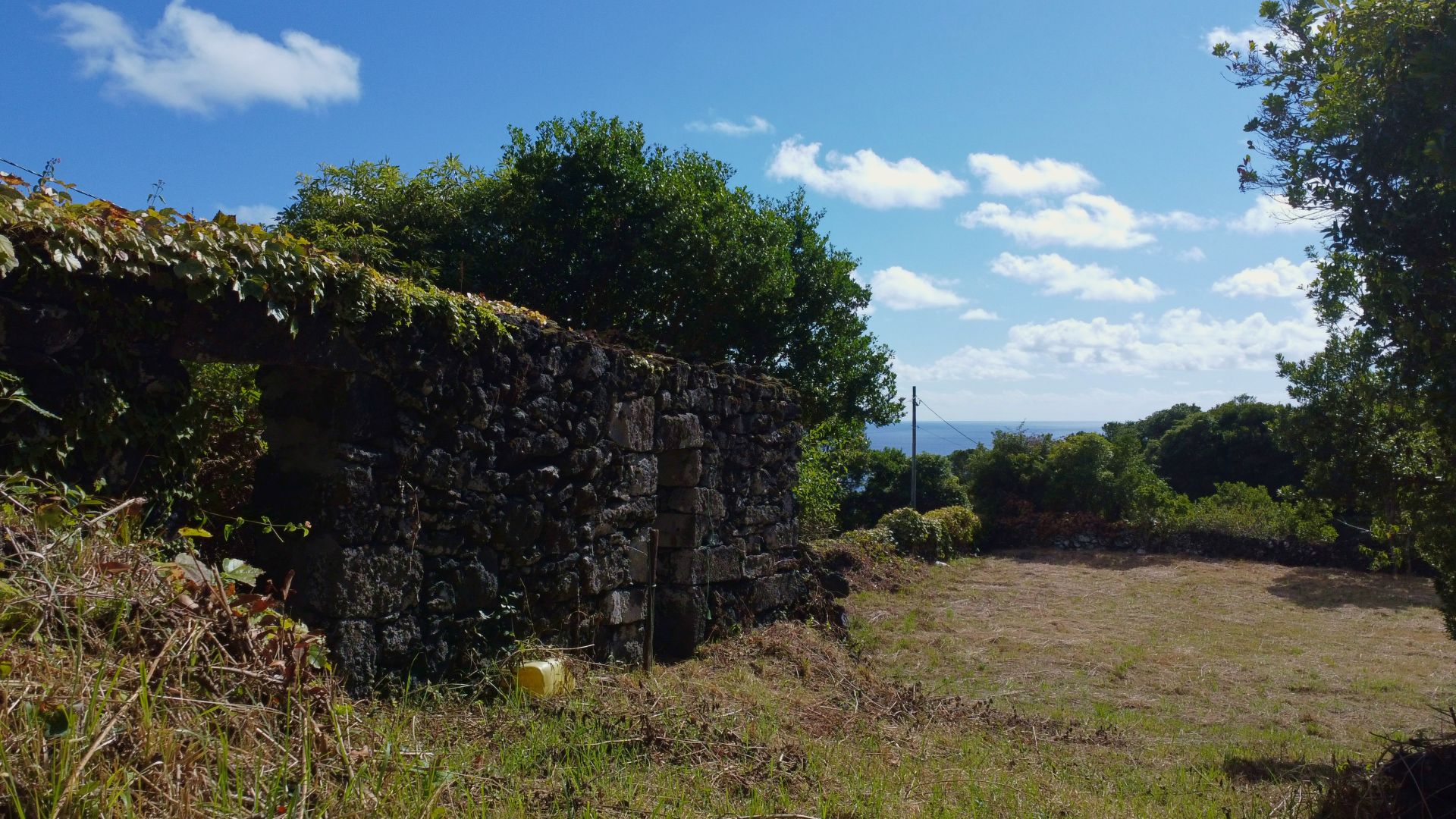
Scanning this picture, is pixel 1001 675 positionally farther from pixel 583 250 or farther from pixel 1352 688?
pixel 583 250

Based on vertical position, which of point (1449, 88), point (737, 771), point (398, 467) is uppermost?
point (1449, 88)

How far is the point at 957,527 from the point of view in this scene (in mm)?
19828

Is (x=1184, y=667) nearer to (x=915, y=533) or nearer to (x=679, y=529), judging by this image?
(x=679, y=529)

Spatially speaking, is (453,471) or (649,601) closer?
(453,471)

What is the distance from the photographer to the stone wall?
12.7 ft

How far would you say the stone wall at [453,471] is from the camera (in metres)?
3.87

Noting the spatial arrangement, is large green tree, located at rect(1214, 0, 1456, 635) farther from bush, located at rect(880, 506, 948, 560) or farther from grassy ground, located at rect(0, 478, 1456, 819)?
bush, located at rect(880, 506, 948, 560)

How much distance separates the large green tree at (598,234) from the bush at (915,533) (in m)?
5.05

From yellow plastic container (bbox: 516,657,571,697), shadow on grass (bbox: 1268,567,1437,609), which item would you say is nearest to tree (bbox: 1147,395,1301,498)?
shadow on grass (bbox: 1268,567,1437,609)

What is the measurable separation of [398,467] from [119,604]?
2330 mm

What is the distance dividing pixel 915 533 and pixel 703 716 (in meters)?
13.7

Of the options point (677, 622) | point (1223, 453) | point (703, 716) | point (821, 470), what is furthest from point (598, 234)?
point (1223, 453)

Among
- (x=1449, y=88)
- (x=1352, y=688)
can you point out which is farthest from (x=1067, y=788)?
(x=1352, y=688)

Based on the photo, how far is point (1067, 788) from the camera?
491cm
